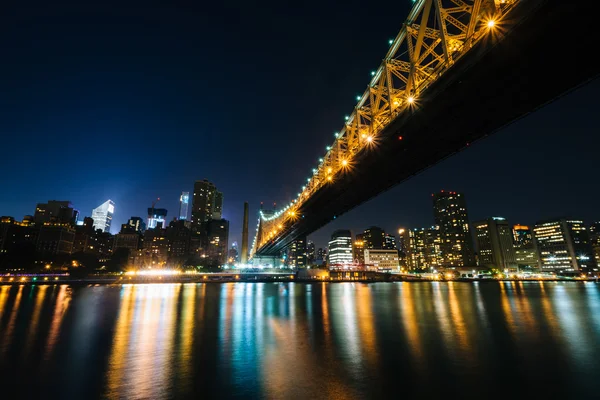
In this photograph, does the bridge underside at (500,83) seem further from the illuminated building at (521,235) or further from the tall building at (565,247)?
the illuminated building at (521,235)

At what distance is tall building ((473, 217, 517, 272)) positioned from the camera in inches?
6983

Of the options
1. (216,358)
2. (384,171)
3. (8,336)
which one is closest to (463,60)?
(384,171)

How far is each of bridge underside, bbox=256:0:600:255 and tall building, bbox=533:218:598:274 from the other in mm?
181482

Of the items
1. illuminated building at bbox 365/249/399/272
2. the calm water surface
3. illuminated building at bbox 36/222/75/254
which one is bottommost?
the calm water surface

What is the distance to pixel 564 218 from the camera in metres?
158

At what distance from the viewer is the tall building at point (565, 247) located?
486ft

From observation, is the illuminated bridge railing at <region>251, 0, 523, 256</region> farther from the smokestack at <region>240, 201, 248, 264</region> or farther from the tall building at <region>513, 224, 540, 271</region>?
the tall building at <region>513, 224, 540, 271</region>

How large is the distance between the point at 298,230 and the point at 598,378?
66.4 metres

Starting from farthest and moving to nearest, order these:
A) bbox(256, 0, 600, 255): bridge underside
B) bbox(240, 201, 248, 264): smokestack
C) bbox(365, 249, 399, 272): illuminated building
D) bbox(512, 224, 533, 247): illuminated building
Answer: bbox(512, 224, 533, 247): illuminated building → bbox(365, 249, 399, 272): illuminated building → bbox(240, 201, 248, 264): smokestack → bbox(256, 0, 600, 255): bridge underside

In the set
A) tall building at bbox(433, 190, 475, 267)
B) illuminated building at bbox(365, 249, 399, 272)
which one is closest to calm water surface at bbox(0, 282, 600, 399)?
illuminated building at bbox(365, 249, 399, 272)

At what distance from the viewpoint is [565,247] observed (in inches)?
6053

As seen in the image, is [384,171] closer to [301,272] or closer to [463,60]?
[463,60]

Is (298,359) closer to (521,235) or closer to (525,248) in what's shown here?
(525,248)

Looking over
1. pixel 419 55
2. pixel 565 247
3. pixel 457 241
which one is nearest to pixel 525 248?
pixel 565 247
